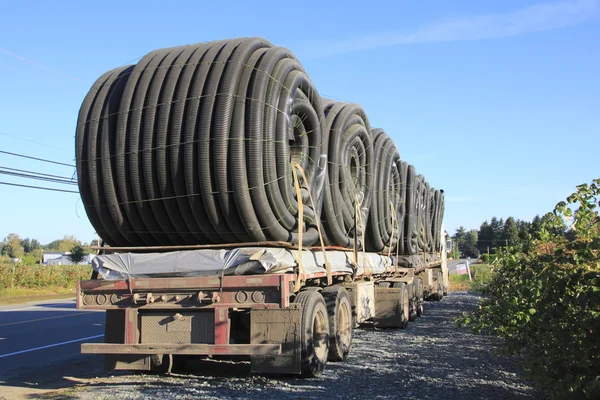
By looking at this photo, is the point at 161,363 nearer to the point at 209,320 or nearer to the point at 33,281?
the point at 209,320

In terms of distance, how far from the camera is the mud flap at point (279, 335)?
6617 millimetres

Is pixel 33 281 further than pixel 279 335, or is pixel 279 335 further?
pixel 33 281

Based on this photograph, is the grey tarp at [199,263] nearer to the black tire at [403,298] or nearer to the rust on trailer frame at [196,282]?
the rust on trailer frame at [196,282]

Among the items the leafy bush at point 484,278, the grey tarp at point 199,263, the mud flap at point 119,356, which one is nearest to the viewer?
the grey tarp at point 199,263

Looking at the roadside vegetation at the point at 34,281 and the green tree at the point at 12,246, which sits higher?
the green tree at the point at 12,246

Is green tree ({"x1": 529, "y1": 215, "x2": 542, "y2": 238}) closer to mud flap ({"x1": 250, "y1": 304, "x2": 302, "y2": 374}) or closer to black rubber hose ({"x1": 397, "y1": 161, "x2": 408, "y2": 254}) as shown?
mud flap ({"x1": 250, "y1": 304, "x2": 302, "y2": 374})

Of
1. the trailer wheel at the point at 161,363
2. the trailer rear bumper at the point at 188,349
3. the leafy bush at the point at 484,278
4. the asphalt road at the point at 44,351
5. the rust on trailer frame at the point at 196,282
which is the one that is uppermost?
the rust on trailer frame at the point at 196,282

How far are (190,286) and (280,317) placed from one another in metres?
1.02

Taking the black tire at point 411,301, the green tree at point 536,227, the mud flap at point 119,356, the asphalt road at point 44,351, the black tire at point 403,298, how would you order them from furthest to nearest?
1. the black tire at point 411,301
2. the black tire at point 403,298
3. the asphalt road at point 44,351
4. the mud flap at point 119,356
5. the green tree at point 536,227

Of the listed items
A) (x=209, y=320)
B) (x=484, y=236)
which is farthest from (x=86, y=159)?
(x=484, y=236)

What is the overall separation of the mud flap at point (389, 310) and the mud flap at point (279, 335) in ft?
22.5

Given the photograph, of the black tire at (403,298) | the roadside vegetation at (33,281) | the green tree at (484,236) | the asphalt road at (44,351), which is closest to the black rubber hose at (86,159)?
the asphalt road at (44,351)

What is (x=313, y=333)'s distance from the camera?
7.39 meters

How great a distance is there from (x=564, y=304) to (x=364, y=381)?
3.21 m
